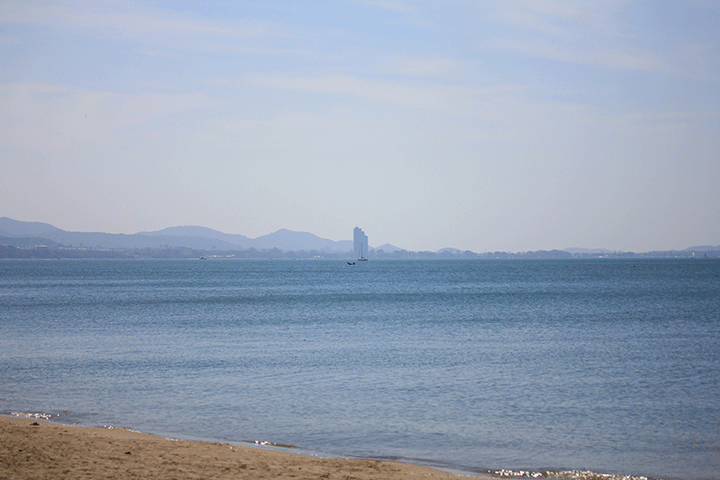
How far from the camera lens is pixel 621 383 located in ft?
66.1

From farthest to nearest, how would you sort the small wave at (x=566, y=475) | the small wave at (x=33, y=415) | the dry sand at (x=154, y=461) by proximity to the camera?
the small wave at (x=33, y=415), the small wave at (x=566, y=475), the dry sand at (x=154, y=461)

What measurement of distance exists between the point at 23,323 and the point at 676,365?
37361 millimetres

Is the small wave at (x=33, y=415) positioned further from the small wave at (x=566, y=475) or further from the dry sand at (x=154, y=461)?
the small wave at (x=566, y=475)

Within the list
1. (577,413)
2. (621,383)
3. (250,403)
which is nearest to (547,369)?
(621,383)

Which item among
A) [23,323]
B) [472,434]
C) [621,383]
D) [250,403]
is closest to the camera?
[472,434]

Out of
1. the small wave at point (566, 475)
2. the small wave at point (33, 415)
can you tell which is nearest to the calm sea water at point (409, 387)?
the small wave at point (566, 475)

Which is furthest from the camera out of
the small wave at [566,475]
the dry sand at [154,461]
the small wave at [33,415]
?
the small wave at [33,415]

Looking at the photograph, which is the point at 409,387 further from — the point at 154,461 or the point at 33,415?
the point at 33,415

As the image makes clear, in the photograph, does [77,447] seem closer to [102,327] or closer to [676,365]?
[676,365]

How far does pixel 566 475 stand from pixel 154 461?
24.7ft

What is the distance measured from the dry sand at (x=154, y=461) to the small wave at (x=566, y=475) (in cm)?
127

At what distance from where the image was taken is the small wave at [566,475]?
38.4 feet

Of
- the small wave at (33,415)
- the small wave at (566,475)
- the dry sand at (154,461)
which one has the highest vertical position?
the dry sand at (154,461)

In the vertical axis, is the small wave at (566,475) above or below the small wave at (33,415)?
above
